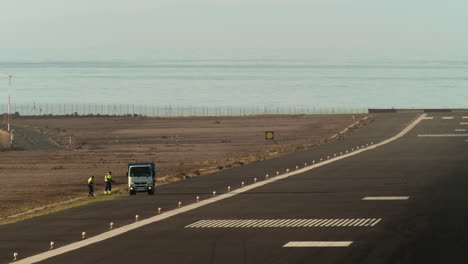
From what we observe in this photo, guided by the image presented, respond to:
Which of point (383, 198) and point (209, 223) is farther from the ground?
point (383, 198)

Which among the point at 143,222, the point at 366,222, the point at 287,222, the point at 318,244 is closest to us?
the point at 318,244

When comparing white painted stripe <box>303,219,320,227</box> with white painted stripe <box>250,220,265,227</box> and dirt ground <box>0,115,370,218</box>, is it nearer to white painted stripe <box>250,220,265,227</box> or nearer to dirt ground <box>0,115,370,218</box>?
white painted stripe <box>250,220,265,227</box>

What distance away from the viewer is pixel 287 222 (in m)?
67.3

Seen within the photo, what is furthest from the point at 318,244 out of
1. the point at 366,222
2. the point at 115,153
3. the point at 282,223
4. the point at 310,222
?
the point at 115,153

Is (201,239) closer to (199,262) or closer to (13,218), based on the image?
(199,262)

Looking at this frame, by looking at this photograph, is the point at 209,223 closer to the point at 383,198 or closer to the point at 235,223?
the point at 235,223

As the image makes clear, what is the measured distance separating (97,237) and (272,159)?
68276 millimetres

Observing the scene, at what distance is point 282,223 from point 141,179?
74.9 feet

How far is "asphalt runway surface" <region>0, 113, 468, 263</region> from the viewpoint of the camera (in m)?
52.3

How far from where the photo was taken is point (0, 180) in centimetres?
10569

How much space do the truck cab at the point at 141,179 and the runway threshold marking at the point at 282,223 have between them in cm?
1798

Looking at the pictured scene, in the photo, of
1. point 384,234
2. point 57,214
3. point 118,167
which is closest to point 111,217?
point 57,214

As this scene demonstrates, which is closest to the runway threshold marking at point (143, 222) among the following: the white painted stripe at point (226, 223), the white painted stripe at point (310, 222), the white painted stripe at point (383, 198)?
the white painted stripe at point (226, 223)

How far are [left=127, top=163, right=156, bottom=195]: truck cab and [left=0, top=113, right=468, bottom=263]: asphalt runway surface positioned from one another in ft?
2.64
